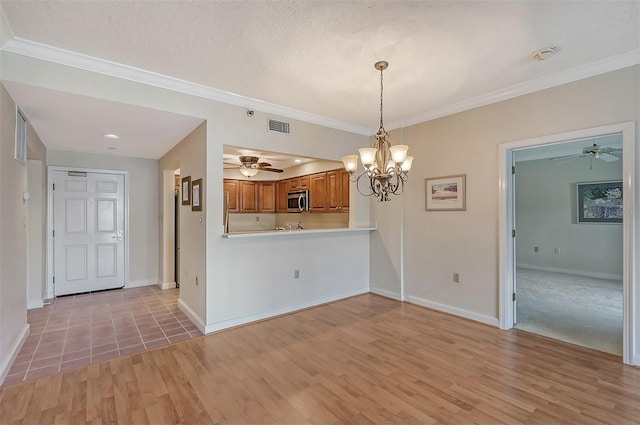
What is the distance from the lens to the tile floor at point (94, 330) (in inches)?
109

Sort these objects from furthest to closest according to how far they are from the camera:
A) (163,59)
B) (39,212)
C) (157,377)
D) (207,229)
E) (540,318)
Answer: (39,212) → (540,318) → (207,229) → (163,59) → (157,377)

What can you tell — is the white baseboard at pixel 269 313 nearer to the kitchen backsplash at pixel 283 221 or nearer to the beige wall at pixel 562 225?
the kitchen backsplash at pixel 283 221

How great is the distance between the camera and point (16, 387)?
234 centimetres

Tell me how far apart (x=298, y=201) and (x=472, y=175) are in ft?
11.7

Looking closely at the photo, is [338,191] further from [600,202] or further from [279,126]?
[600,202]

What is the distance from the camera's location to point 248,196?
7.22 meters

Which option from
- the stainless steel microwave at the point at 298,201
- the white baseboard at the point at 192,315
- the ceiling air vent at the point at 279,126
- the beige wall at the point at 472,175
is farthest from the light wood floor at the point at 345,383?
the stainless steel microwave at the point at 298,201

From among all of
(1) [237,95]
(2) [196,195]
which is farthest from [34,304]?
(1) [237,95]

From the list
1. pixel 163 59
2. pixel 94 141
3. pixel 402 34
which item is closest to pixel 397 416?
pixel 402 34

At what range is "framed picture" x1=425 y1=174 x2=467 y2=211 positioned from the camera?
153 inches

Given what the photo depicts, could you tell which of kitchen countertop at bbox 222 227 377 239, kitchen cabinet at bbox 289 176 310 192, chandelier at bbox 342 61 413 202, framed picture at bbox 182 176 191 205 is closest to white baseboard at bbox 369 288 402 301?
kitchen countertop at bbox 222 227 377 239

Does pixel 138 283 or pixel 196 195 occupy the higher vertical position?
pixel 196 195

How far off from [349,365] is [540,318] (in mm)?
2835

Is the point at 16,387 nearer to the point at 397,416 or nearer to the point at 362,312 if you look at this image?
the point at 397,416
